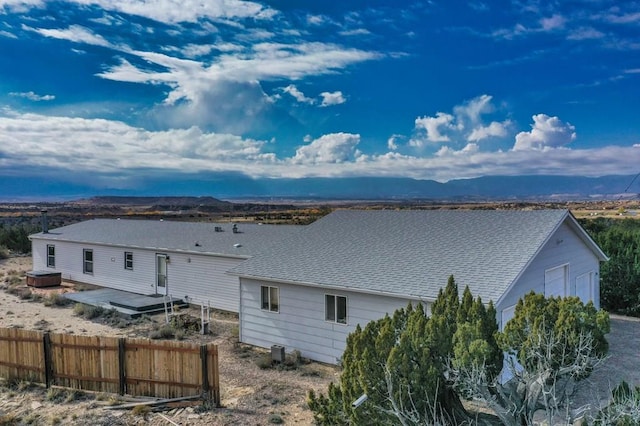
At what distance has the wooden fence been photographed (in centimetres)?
982

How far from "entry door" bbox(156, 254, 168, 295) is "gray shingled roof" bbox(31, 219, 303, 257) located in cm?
66

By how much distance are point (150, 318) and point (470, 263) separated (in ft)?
43.2

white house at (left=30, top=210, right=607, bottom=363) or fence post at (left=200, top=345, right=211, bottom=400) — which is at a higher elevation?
white house at (left=30, top=210, right=607, bottom=363)

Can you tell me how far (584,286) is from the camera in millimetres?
16500

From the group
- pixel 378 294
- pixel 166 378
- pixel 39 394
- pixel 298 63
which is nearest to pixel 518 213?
pixel 378 294

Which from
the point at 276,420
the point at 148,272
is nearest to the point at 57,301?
the point at 148,272

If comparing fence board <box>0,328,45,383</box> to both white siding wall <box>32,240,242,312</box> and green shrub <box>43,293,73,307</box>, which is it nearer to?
white siding wall <box>32,240,242,312</box>

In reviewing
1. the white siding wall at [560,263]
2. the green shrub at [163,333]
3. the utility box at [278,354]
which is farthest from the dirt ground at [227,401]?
the white siding wall at [560,263]

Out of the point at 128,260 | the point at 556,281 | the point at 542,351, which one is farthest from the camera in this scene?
the point at 128,260

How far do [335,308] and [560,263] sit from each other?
7.54 m

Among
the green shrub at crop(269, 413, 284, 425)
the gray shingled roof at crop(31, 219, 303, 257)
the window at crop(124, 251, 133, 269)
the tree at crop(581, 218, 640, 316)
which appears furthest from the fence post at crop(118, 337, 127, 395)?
the tree at crop(581, 218, 640, 316)

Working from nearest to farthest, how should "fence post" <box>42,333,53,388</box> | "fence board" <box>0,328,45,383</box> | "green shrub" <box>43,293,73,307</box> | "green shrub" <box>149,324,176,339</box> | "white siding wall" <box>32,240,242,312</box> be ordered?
1. "fence post" <box>42,333,53,388</box>
2. "fence board" <box>0,328,45,383</box>
3. "green shrub" <box>149,324,176,339</box>
4. "white siding wall" <box>32,240,242,312</box>
5. "green shrub" <box>43,293,73,307</box>

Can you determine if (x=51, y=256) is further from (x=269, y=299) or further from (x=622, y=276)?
(x=622, y=276)

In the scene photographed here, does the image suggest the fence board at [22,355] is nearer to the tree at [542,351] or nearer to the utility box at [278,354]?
the utility box at [278,354]
